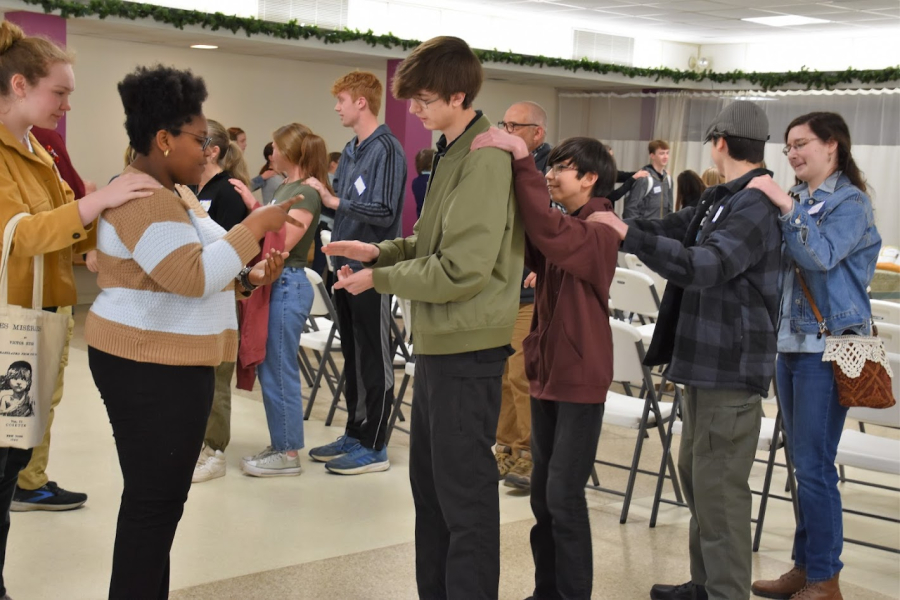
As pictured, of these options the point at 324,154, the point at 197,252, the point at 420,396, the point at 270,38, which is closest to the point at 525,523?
the point at 420,396

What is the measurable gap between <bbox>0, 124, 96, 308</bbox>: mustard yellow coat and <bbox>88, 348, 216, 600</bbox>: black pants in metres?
0.37

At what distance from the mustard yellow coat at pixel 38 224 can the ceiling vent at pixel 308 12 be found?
7.09 metres

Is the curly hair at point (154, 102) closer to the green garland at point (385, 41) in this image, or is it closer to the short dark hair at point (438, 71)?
the short dark hair at point (438, 71)

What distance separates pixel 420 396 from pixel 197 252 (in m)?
0.71

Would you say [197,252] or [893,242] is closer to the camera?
[197,252]

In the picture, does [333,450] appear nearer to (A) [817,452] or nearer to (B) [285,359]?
(B) [285,359]

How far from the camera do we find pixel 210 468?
4.24m

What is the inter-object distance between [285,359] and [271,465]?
1.58ft

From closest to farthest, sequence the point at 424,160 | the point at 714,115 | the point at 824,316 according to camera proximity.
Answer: the point at 824,316 → the point at 424,160 → the point at 714,115

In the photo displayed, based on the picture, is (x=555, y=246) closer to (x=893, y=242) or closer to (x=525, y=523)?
(x=525, y=523)

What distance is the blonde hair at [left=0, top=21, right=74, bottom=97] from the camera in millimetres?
2625

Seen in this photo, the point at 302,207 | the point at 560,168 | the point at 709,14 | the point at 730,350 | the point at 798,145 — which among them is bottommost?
the point at 730,350

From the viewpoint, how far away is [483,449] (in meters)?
2.41

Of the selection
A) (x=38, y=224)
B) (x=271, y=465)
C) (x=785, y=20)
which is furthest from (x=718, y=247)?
(x=785, y=20)
